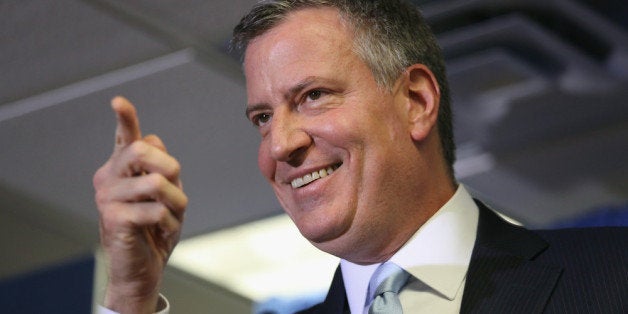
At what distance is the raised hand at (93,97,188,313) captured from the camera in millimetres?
1435

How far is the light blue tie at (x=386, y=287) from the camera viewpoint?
65.8 inches

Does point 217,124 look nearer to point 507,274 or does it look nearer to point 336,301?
point 336,301

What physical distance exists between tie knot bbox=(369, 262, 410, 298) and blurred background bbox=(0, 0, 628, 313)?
128 cm

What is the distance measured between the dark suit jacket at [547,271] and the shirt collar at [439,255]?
0.08ft

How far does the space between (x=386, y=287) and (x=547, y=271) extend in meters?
0.24

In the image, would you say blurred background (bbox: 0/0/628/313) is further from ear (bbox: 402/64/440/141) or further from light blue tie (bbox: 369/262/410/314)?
light blue tie (bbox: 369/262/410/314)

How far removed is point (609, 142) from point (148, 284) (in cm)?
249

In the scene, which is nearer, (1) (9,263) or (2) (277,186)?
(2) (277,186)

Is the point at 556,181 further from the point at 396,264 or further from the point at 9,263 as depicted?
the point at 396,264

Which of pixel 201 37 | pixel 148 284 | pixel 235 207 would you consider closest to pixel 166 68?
pixel 201 37

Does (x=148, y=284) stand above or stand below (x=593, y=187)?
above

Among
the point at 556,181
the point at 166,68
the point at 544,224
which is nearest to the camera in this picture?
the point at 166,68

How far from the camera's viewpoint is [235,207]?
406 cm

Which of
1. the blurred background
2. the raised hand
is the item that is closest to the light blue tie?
the raised hand
